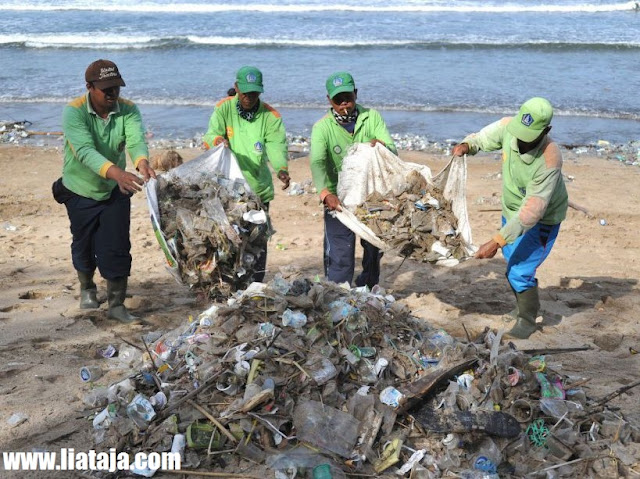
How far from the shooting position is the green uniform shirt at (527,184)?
4.83m

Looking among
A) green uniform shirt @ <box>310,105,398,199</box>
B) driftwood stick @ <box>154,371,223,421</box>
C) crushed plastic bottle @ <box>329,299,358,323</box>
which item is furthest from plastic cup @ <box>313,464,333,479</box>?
green uniform shirt @ <box>310,105,398,199</box>

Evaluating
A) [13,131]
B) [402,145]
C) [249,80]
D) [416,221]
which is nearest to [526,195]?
[416,221]

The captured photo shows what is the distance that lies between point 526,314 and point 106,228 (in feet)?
10.7

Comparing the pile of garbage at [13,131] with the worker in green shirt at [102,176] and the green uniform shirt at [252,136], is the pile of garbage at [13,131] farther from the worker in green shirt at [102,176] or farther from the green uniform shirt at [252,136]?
the green uniform shirt at [252,136]

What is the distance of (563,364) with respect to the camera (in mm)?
4938

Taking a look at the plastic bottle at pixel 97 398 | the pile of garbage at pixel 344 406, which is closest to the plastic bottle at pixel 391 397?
the pile of garbage at pixel 344 406

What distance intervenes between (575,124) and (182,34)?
13534mm

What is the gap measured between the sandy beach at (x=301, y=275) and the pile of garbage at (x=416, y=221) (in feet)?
2.41

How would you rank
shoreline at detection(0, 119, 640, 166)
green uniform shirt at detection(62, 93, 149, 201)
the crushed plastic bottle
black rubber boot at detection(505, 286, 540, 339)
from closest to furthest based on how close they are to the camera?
the crushed plastic bottle → green uniform shirt at detection(62, 93, 149, 201) → black rubber boot at detection(505, 286, 540, 339) → shoreline at detection(0, 119, 640, 166)

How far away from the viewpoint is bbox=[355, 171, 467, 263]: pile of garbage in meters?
5.21

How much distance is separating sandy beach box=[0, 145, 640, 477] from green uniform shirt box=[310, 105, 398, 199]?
Result: 2.62ft

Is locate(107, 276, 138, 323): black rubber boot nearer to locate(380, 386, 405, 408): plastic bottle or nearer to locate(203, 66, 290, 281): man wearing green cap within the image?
locate(203, 66, 290, 281): man wearing green cap

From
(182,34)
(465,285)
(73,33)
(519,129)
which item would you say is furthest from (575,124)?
(73,33)

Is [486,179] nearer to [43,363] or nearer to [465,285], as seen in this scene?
[465,285]
